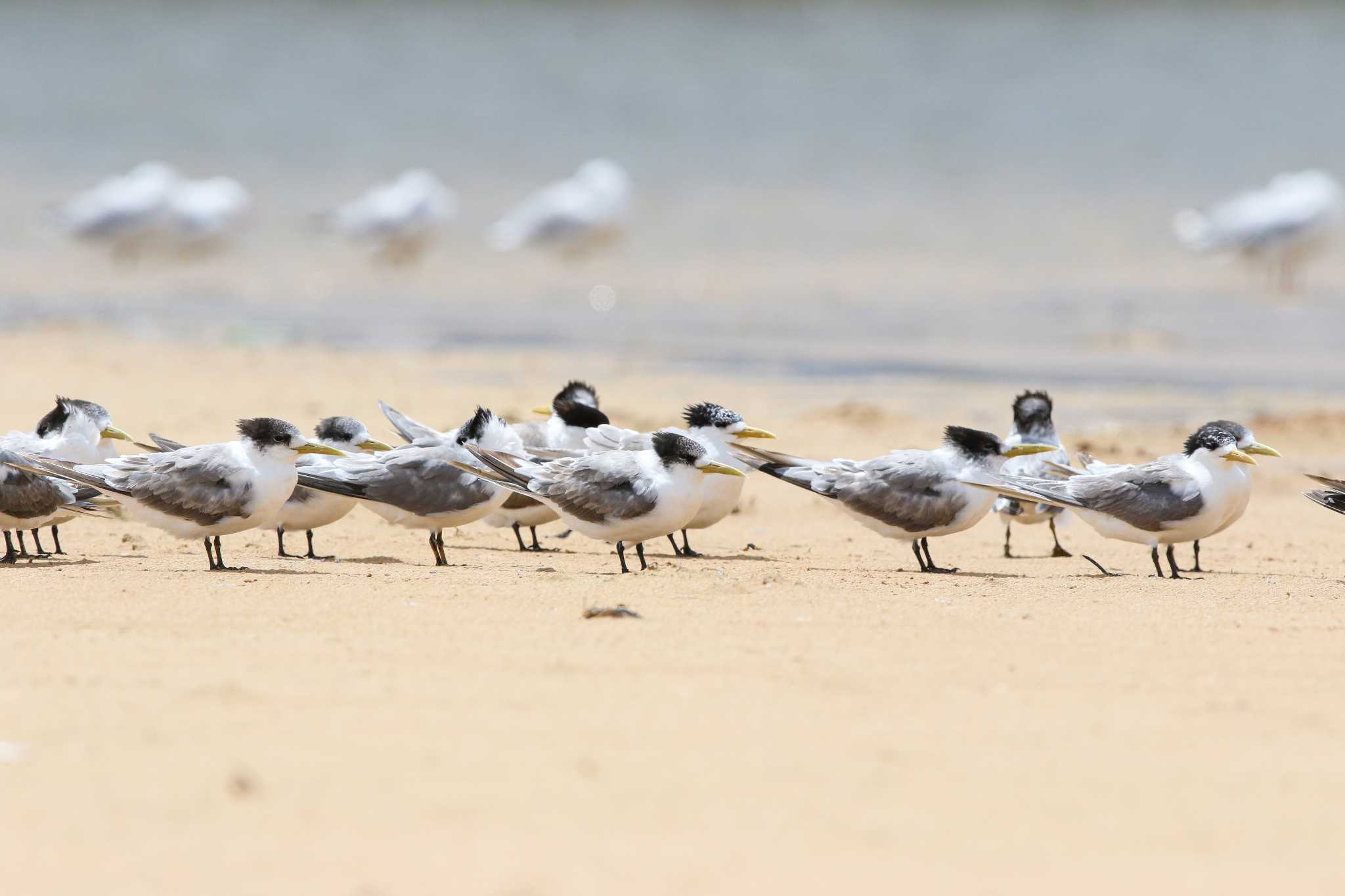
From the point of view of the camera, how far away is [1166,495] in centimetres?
763

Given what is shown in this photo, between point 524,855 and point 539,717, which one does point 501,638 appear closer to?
point 539,717

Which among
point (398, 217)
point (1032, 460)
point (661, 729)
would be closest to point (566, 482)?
point (1032, 460)

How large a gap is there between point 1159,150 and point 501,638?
121ft

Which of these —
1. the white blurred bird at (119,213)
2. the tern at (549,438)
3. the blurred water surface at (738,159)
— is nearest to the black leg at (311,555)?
the tern at (549,438)

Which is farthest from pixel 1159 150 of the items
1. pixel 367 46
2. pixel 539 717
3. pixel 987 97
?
pixel 539 717

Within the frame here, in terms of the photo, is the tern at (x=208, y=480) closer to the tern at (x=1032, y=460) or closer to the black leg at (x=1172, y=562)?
the tern at (x=1032, y=460)

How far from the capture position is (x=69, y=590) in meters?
6.43

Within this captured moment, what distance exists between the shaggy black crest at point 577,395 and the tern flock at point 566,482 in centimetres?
119

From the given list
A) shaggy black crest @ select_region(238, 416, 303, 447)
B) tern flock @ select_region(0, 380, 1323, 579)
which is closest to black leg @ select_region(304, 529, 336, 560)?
tern flock @ select_region(0, 380, 1323, 579)

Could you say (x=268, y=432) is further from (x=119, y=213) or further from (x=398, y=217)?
(x=119, y=213)

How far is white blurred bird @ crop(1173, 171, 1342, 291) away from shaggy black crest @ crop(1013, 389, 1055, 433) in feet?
62.5

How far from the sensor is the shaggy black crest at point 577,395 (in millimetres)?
9766

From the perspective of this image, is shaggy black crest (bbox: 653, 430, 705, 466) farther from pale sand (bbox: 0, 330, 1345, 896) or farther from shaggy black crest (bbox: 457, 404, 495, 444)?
shaggy black crest (bbox: 457, 404, 495, 444)

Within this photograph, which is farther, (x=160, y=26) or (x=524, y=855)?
(x=160, y=26)
